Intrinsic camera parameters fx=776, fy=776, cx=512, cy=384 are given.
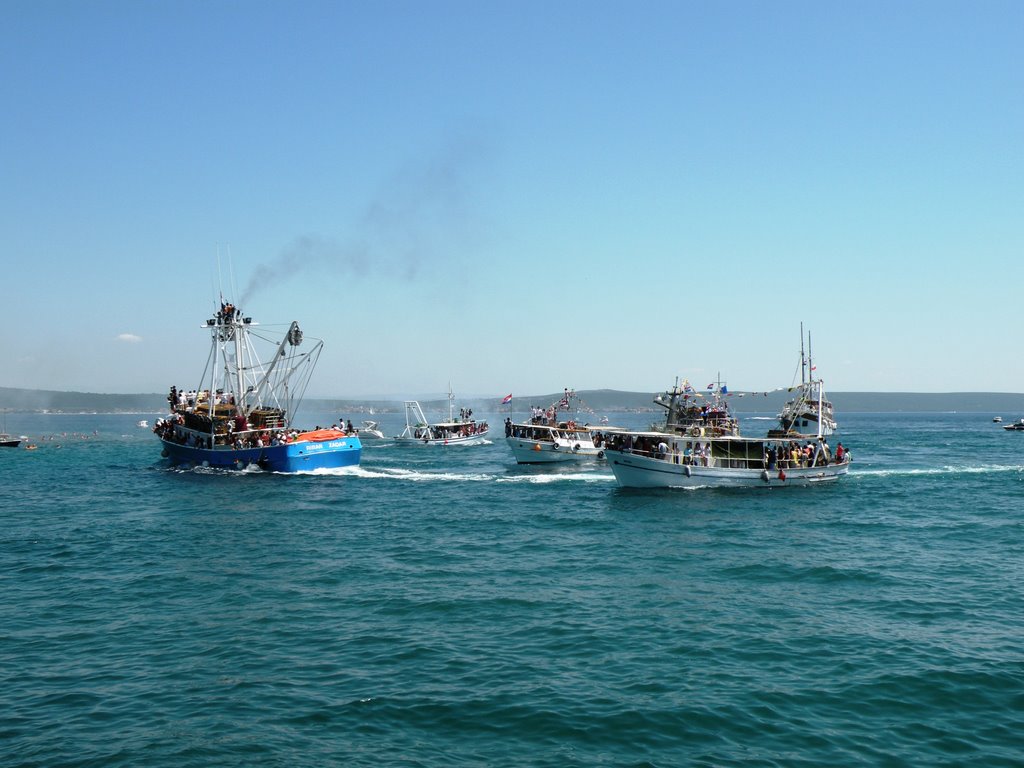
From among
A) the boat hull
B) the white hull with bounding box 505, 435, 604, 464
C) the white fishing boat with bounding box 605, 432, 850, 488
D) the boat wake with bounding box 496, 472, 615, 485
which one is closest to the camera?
the boat hull

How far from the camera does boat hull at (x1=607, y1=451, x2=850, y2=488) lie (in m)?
58.7

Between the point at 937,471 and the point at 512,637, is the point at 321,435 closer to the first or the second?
the point at 512,637

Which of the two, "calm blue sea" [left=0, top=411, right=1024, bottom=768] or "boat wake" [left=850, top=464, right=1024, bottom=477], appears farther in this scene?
"boat wake" [left=850, top=464, right=1024, bottom=477]

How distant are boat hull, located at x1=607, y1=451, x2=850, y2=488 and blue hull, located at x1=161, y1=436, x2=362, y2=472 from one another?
26.0 m

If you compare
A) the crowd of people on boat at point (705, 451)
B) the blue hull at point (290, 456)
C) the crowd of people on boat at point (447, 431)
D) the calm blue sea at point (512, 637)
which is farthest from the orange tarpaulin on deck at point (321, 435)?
the crowd of people on boat at point (447, 431)

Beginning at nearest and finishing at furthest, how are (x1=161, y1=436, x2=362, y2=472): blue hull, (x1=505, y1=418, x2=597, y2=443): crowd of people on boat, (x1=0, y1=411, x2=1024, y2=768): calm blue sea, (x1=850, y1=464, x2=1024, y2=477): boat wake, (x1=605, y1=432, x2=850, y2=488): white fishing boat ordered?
(x1=0, y1=411, x2=1024, y2=768): calm blue sea → (x1=605, y1=432, x2=850, y2=488): white fishing boat → (x1=161, y1=436, x2=362, y2=472): blue hull → (x1=850, y1=464, x2=1024, y2=477): boat wake → (x1=505, y1=418, x2=597, y2=443): crowd of people on boat

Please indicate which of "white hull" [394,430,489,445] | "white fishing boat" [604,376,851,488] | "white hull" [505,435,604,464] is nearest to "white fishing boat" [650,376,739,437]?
"white fishing boat" [604,376,851,488]

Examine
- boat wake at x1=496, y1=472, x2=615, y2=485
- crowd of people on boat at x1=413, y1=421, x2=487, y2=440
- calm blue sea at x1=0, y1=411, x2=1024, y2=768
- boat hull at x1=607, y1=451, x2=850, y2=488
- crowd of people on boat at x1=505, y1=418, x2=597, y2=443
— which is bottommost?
calm blue sea at x1=0, y1=411, x2=1024, y2=768

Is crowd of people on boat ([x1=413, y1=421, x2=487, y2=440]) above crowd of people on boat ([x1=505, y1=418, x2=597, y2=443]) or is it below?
below

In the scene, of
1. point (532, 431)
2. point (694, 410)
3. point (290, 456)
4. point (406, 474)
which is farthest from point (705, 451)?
point (290, 456)

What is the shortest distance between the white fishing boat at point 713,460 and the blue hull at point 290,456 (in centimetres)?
2587

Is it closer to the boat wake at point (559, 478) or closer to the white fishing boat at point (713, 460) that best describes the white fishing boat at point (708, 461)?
the white fishing boat at point (713, 460)

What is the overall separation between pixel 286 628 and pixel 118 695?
19.6 ft

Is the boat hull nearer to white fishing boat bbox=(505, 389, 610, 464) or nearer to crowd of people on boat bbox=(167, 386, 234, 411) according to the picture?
white fishing boat bbox=(505, 389, 610, 464)
